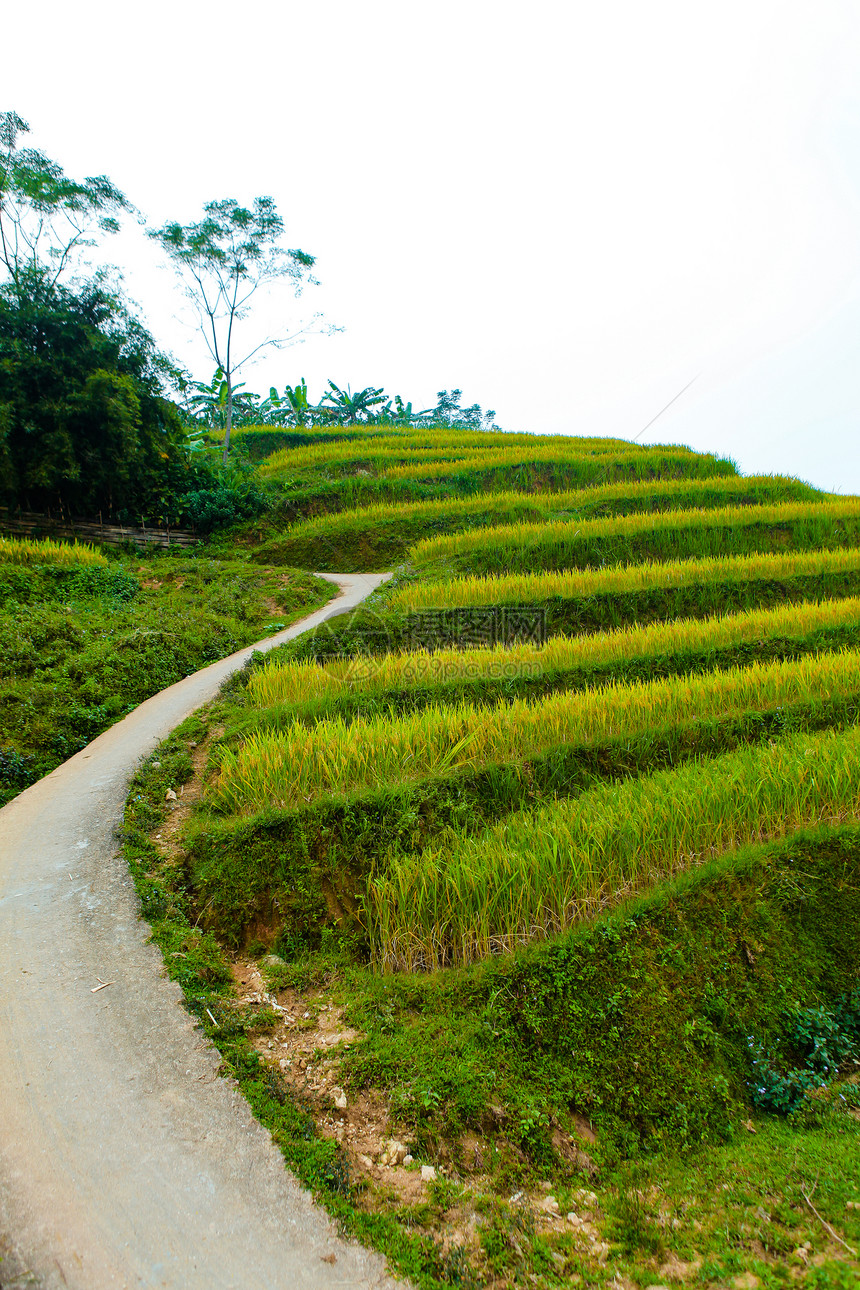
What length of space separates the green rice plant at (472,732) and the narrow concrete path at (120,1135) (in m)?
0.98

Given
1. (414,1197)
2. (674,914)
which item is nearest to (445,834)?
(674,914)

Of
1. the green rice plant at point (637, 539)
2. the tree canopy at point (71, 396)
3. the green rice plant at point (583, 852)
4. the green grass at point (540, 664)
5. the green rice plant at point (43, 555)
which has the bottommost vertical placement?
the green rice plant at point (583, 852)

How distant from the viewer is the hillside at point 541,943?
1.94 metres

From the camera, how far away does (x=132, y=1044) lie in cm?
232

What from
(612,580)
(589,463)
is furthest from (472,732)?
(589,463)

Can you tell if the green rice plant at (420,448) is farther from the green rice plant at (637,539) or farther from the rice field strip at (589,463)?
the green rice plant at (637,539)

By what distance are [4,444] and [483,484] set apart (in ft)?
30.1

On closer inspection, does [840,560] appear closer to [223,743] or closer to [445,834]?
[445,834]

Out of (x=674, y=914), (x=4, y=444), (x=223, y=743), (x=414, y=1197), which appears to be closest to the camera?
(x=414, y=1197)

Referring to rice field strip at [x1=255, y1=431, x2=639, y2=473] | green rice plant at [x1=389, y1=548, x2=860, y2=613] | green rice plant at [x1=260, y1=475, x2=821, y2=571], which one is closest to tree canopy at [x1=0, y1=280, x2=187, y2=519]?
green rice plant at [x1=260, y1=475, x2=821, y2=571]

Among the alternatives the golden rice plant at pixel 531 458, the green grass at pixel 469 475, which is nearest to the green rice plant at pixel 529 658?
the green grass at pixel 469 475

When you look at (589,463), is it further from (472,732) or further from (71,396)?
(472,732)

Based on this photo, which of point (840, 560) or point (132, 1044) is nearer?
point (132, 1044)

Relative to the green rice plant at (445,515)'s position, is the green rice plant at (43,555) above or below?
below
